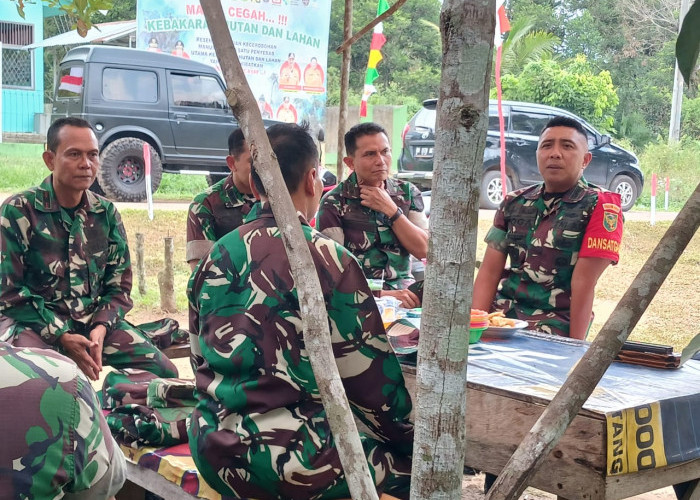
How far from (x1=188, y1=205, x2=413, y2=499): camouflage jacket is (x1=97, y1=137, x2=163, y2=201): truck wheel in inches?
380

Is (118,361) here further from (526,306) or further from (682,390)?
(682,390)

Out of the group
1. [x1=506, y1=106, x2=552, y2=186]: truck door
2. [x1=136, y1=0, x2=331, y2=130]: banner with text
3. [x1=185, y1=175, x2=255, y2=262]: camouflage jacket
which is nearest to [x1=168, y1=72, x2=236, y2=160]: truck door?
[x1=136, y1=0, x2=331, y2=130]: banner with text

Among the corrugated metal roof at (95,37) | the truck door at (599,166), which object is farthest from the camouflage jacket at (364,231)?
the corrugated metal roof at (95,37)

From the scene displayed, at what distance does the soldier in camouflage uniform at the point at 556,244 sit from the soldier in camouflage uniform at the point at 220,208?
131 centimetres

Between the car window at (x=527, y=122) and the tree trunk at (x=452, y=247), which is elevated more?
the car window at (x=527, y=122)

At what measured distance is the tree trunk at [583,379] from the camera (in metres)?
1.07

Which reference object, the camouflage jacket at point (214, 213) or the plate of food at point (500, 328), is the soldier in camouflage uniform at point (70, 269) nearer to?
the camouflage jacket at point (214, 213)

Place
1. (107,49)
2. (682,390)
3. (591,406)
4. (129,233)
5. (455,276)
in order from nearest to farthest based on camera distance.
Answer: (455,276)
(591,406)
(682,390)
(129,233)
(107,49)

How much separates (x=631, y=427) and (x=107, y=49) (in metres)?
11.2

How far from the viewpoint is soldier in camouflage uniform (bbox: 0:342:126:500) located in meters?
1.27

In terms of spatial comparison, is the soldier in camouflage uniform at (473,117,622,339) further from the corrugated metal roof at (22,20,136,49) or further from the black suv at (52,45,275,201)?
the corrugated metal roof at (22,20,136,49)

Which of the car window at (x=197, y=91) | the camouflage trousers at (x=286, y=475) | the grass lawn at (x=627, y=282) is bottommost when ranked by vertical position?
the grass lawn at (x=627, y=282)

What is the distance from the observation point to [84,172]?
3.77 m

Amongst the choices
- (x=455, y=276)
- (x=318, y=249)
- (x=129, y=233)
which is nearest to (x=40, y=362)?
(x=455, y=276)
